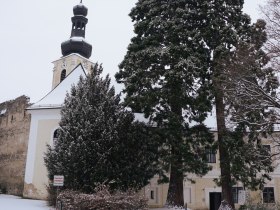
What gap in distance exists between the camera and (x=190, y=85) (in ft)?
56.6

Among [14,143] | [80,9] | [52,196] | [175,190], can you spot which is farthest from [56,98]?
[80,9]

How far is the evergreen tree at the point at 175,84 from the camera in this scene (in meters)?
16.9

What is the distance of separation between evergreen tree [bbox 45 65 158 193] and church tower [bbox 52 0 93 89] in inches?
850

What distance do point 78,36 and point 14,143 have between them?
1634cm

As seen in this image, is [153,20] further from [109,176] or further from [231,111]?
[109,176]

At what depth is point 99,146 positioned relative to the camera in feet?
57.5

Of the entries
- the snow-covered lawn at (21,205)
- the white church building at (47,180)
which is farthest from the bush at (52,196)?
the white church building at (47,180)

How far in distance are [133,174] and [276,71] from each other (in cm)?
884

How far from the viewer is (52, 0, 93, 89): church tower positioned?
41.0 m

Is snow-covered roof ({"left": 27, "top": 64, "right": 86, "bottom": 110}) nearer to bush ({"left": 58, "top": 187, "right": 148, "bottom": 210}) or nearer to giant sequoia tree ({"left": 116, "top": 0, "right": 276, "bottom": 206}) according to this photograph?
giant sequoia tree ({"left": 116, "top": 0, "right": 276, "bottom": 206})

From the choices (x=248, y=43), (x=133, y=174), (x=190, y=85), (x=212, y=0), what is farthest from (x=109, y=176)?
(x=212, y=0)

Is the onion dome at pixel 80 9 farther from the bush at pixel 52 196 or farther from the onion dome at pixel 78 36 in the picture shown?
the bush at pixel 52 196

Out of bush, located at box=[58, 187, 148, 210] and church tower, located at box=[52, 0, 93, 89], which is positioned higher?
church tower, located at box=[52, 0, 93, 89]

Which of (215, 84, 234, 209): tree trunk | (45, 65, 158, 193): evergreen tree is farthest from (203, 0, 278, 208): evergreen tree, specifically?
(45, 65, 158, 193): evergreen tree
